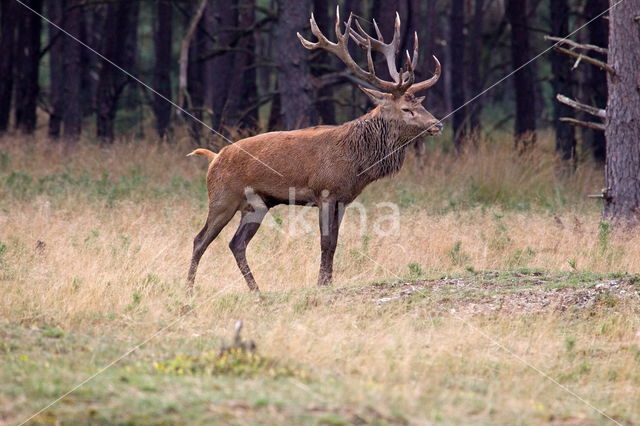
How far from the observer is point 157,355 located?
5934 mm

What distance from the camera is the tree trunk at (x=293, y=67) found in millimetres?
15219

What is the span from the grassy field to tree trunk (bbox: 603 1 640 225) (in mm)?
554

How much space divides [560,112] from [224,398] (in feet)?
51.5

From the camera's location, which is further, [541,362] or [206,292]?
[206,292]

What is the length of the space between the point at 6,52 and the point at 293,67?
8.28m

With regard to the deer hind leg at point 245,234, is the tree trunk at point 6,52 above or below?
above

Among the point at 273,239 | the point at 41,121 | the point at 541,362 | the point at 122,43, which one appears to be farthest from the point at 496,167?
the point at 41,121

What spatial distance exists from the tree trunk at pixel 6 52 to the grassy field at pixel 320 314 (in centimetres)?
798

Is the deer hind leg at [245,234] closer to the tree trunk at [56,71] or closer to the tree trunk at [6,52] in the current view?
the tree trunk at [56,71]

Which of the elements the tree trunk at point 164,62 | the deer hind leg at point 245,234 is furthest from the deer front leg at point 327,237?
the tree trunk at point 164,62

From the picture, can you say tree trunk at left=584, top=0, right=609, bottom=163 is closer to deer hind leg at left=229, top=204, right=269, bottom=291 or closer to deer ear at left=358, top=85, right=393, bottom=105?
deer ear at left=358, top=85, right=393, bottom=105

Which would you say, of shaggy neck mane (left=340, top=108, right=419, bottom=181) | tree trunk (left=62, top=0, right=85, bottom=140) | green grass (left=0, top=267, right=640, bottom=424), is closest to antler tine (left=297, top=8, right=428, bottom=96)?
shaggy neck mane (left=340, top=108, right=419, bottom=181)

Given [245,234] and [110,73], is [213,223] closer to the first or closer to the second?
[245,234]

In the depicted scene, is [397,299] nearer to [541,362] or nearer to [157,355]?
[541,362]
